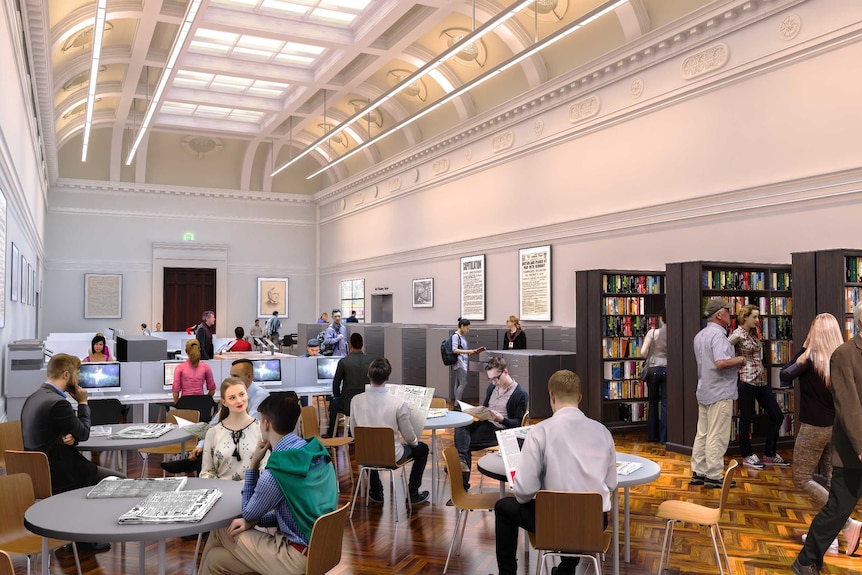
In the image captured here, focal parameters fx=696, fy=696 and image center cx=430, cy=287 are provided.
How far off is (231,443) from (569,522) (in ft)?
6.45

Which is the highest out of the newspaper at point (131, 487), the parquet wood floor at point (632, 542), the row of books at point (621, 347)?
the row of books at point (621, 347)

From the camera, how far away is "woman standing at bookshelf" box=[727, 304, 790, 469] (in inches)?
272

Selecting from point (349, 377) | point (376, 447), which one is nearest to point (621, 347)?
point (349, 377)

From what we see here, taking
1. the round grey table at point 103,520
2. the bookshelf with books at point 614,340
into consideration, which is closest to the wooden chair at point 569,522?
the round grey table at point 103,520

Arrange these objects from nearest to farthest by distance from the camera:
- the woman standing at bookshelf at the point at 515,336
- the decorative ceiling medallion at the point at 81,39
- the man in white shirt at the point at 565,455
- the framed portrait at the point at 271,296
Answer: the man in white shirt at the point at 565,455, the woman standing at bookshelf at the point at 515,336, the decorative ceiling medallion at the point at 81,39, the framed portrait at the point at 271,296

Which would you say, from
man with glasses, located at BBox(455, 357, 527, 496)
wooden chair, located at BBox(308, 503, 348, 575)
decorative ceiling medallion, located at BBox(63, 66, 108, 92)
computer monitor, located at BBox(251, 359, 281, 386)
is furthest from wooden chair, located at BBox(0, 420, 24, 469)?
decorative ceiling medallion, located at BBox(63, 66, 108, 92)

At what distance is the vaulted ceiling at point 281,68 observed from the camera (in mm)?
11062

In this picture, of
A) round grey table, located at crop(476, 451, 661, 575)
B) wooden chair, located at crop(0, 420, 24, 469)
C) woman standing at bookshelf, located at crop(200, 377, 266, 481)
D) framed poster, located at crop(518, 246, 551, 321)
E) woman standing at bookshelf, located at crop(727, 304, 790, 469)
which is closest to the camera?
round grey table, located at crop(476, 451, 661, 575)

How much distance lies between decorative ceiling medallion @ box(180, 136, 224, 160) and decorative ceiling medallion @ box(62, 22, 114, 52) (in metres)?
8.39

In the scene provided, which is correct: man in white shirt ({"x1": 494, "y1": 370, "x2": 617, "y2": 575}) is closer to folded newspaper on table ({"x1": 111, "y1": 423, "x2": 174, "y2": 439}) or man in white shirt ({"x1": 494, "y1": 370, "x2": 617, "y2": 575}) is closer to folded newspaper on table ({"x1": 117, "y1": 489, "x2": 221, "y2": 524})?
folded newspaper on table ({"x1": 117, "y1": 489, "x2": 221, "y2": 524})

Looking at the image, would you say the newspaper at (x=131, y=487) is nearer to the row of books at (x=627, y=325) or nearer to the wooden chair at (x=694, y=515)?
the wooden chair at (x=694, y=515)

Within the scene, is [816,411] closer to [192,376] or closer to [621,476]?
[621,476]

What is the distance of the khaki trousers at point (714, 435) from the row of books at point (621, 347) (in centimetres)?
262

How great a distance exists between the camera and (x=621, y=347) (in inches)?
358
